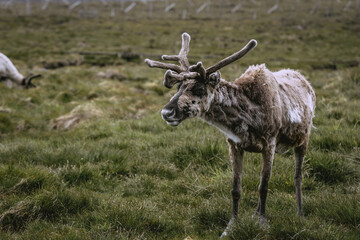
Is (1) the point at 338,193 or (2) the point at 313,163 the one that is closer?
(1) the point at 338,193

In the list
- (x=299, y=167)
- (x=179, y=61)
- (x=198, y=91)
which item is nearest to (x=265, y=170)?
(x=299, y=167)

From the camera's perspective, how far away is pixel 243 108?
4.04 metres

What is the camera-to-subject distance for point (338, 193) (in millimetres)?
4750

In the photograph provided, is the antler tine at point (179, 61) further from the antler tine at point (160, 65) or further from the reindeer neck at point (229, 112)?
the reindeer neck at point (229, 112)

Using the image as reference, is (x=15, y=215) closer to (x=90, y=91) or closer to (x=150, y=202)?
(x=150, y=202)

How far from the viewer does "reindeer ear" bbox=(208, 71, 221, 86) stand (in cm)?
366

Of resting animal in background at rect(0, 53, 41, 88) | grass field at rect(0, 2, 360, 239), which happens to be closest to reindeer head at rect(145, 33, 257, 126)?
grass field at rect(0, 2, 360, 239)

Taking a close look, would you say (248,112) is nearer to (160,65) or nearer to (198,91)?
(198,91)

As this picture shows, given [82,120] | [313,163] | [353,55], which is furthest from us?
[353,55]

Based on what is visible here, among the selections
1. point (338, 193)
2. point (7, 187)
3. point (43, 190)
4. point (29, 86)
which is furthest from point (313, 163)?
point (29, 86)

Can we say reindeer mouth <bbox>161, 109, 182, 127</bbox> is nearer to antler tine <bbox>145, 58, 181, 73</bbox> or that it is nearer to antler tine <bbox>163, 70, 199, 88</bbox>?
antler tine <bbox>163, 70, 199, 88</bbox>

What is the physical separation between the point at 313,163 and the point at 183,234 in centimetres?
286

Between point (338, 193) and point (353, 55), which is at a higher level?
point (338, 193)

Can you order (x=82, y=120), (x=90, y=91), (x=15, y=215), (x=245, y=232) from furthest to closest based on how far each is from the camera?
(x=90, y=91) < (x=82, y=120) < (x=15, y=215) < (x=245, y=232)
